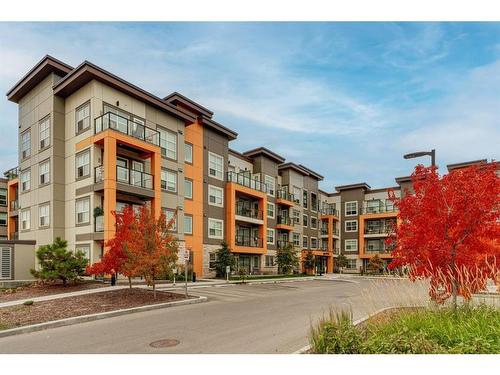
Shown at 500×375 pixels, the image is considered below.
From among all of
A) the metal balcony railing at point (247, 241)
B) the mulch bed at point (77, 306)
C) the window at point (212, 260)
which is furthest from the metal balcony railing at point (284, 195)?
the mulch bed at point (77, 306)

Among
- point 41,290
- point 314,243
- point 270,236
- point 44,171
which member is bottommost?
point 314,243

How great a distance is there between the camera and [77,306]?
15250mm

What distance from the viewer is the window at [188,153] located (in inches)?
1344

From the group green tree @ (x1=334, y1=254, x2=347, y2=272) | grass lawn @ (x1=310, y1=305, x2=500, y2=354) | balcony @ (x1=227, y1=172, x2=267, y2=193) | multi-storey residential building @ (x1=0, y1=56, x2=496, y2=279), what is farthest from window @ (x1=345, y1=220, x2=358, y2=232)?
grass lawn @ (x1=310, y1=305, x2=500, y2=354)

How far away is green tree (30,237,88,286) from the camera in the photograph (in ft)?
69.5

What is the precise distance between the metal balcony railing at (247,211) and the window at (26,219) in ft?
60.6

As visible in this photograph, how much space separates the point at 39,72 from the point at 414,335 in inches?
1198

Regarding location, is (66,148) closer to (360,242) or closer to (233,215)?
(233,215)

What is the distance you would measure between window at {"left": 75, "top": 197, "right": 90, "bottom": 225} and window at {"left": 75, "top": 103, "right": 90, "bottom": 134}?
4.84m

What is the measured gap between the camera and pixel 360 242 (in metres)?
63.3

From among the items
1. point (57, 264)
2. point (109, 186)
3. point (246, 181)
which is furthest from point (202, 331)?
point (246, 181)

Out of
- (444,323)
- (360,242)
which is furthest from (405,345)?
(360,242)

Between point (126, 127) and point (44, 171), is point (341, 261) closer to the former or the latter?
point (126, 127)

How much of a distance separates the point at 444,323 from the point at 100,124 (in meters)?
23.6
